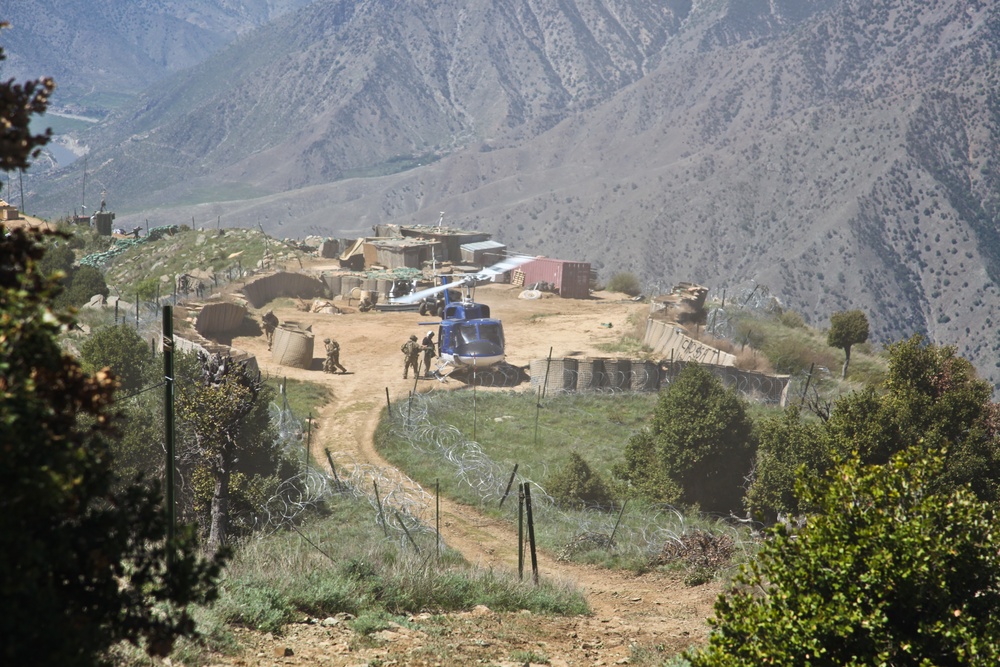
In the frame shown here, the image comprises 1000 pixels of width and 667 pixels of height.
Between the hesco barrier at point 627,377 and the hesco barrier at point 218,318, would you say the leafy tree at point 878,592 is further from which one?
the hesco barrier at point 218,318

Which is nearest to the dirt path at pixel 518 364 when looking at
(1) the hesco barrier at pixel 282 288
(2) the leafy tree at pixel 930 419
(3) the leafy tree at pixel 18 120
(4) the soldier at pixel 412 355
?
(4) the soldier at pixel 412 355

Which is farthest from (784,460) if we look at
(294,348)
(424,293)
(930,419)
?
(424,293)

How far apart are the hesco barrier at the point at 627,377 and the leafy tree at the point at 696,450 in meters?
7.64

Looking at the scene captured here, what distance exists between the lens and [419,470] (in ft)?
79.1

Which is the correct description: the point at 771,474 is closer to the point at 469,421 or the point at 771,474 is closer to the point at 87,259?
the point at 469,421

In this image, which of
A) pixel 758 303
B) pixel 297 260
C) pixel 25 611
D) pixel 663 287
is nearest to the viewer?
pixel 25 611

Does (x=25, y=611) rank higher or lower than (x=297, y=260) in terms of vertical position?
lower

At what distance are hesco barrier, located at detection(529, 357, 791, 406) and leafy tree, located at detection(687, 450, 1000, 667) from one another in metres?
23.8

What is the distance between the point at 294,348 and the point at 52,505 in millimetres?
30455

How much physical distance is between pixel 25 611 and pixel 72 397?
1045 mm

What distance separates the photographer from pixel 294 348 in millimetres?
34625

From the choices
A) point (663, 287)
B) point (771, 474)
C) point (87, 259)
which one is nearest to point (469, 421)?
point (771, 474)

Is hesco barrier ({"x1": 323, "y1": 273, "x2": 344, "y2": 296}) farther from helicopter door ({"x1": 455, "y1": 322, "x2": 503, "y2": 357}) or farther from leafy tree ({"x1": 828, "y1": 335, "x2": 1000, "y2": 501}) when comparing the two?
leafy tree ({"x1": 828, "y1": 335, "x2": 1000, "y2": 501})

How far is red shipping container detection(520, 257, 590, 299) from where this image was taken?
52812 millimetres
